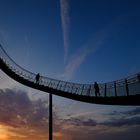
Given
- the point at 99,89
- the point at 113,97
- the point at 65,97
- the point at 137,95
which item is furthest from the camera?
the point at 65,97

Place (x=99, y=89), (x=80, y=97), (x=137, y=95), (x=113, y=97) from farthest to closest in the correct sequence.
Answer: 1. (x=80, y=97)
2. (x=99, y=89)
3. (x=113, y=97)
4. (x=137, y=95)

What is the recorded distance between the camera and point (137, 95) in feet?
63.9

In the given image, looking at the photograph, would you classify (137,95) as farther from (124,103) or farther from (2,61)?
(2,61)

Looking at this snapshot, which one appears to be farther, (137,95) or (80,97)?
(80,97)

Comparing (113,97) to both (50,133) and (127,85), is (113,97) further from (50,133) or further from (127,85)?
(50,133)

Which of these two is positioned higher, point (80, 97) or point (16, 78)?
point (16, 78)

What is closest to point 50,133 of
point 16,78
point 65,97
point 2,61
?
point 65,97

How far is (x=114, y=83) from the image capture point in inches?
812

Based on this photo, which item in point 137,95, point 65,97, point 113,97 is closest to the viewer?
point 137,95

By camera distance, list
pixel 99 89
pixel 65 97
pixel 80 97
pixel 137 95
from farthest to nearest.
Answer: pixel 65 97 → pixel 80 97 → pixel 99 89 → pixel 137 95

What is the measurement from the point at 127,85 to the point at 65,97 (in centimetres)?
858

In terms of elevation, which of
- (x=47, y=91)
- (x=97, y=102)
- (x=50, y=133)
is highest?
(x=47, y=91)

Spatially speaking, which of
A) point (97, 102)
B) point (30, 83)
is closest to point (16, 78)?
point (30, 83)

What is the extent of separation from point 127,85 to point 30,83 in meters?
12.2
